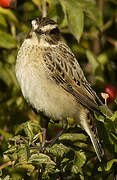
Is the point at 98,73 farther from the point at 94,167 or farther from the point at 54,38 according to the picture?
the point at 94,167

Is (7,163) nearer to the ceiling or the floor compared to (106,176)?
nearer to the ceiling

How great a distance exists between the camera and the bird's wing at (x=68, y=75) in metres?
5.06

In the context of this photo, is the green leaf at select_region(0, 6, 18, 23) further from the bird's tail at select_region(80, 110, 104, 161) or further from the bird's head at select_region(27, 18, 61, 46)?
the bird's tail at select_region(80, 110, 104, 161)

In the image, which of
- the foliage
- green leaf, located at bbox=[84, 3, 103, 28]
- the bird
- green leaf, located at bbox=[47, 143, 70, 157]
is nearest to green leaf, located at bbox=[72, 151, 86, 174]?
the foliage

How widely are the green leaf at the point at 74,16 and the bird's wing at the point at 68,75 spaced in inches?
15.1

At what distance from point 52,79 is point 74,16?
70cm

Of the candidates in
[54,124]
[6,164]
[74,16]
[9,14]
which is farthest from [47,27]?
[6,164]

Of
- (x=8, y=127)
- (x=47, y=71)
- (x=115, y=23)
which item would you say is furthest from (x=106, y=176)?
(x=115, y=23)

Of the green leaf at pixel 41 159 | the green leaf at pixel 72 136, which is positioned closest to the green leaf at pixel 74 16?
the green leaf at pixel 72 136

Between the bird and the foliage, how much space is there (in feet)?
0.59

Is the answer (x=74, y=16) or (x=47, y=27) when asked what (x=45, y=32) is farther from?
(x=74, y=16)

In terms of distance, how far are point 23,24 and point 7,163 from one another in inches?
96.7

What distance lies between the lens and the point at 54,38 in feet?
17.6

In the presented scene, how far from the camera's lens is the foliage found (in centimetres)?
408
